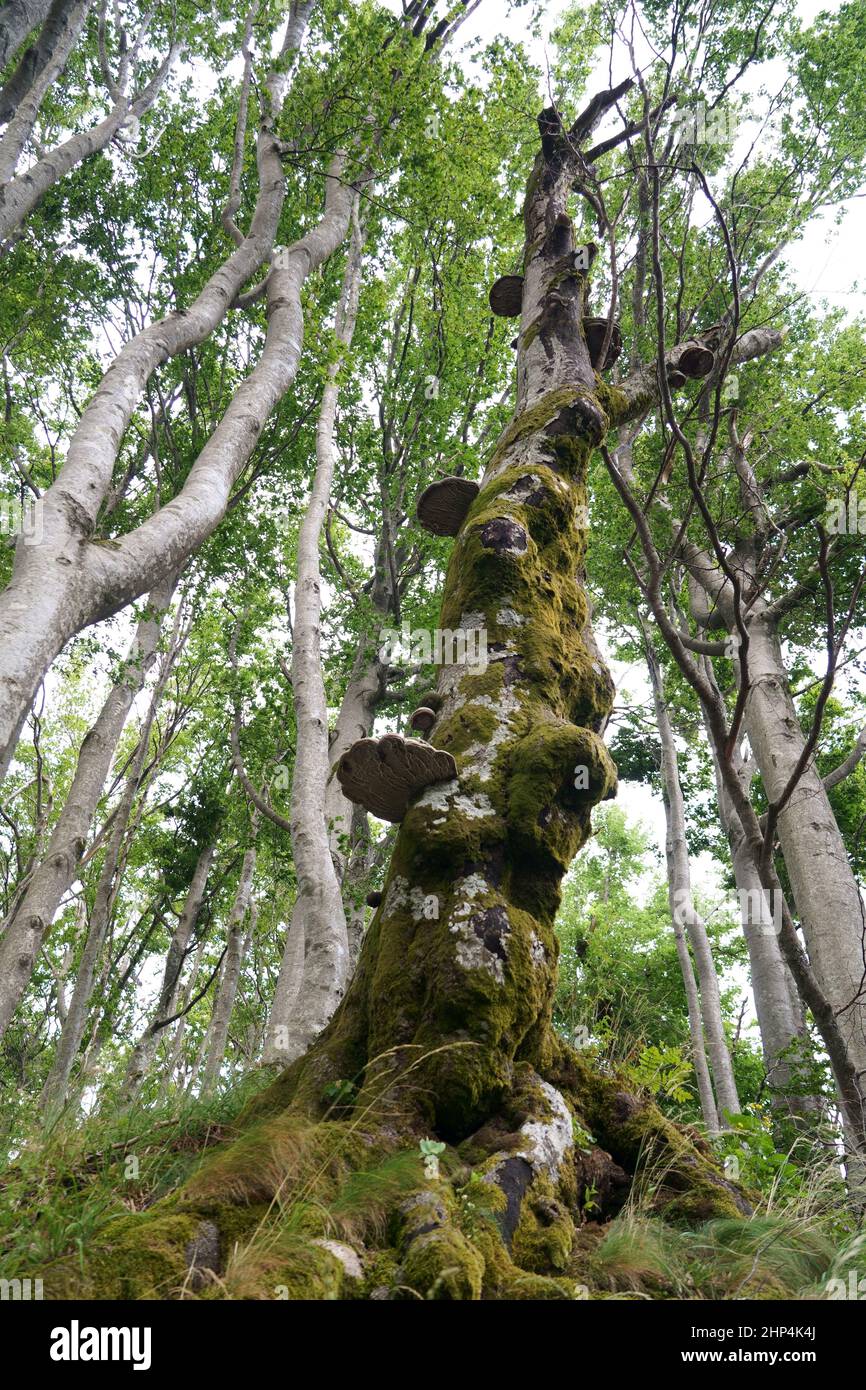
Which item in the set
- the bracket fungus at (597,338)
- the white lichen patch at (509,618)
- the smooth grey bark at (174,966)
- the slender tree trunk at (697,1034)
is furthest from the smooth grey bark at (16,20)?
the slender tree trunk at (697,1034)

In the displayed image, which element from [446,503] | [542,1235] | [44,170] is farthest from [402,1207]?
[44,170]

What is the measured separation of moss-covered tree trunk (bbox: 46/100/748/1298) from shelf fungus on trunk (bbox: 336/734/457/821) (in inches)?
3.7

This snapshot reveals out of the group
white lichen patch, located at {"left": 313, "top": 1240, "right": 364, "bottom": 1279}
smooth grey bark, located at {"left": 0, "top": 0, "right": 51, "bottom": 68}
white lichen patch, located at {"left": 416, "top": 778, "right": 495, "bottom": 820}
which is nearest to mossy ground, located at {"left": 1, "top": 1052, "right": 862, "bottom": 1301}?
white lichen patch, located at {"left": 313, "top": 1240, "right": 364, "bottom": 1279}

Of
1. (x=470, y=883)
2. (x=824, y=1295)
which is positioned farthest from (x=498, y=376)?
(x=824, y=1295)

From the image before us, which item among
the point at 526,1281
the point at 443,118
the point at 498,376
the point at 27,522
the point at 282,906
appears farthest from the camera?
the point at 282,906

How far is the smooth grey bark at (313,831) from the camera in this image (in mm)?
5219

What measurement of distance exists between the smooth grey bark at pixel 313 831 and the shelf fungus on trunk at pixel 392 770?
2.27m

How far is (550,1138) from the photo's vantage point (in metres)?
2.36

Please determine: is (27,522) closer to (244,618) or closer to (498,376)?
(244,618)

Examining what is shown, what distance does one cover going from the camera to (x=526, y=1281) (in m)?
1.79

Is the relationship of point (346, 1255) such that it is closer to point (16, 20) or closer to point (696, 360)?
point (696, 360)

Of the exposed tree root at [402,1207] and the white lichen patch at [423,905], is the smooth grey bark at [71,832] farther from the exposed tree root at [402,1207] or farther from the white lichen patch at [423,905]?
the white lichen patch at [423,905]

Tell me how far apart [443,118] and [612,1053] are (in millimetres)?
9758

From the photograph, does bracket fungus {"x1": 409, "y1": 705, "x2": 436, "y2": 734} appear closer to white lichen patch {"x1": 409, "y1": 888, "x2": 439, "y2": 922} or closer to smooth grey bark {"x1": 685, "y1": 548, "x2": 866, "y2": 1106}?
white lichen patch {"x1": 409, "y1": 888, "x2": 439, "y2": 922}
